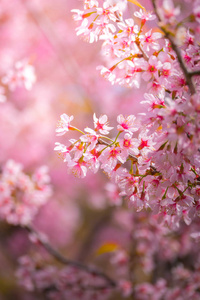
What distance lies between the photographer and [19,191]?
2029mm

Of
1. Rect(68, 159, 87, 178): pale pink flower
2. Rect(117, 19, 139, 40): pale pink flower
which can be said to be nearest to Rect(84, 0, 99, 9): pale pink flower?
Rect(117, 19, 139, 40): pale pink flower

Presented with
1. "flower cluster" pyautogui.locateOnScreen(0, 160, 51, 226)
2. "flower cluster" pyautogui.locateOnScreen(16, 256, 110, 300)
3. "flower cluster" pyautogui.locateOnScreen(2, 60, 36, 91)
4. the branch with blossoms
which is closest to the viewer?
the branch with blossoms

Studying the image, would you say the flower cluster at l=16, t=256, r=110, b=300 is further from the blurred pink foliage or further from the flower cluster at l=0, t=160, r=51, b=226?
the flower cluster at l=0, t=160, r=51, b=226

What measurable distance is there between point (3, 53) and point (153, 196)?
392cm

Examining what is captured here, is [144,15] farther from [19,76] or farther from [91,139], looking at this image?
[19,76]

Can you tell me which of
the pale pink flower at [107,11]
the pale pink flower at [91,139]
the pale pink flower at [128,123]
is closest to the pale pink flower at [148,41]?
the pale pink flower at [107,11]

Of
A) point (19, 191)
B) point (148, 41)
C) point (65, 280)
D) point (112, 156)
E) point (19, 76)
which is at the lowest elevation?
point (112, 156)

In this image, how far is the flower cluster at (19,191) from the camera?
6.34 ft

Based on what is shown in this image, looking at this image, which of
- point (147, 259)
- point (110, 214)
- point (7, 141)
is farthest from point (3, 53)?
point (147, 259)

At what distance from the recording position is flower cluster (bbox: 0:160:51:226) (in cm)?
193

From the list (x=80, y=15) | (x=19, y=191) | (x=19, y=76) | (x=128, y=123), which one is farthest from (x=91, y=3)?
(x=19, y=191)

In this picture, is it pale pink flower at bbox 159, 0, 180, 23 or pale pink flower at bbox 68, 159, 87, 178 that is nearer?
pale pink flower at bbox 159, 0, 180, 23

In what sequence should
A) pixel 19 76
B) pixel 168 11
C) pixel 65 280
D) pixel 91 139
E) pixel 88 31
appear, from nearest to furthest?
pixel 168 11
pixel 91 139
pixel 88 31
pixel 19 76
pixel 65 280

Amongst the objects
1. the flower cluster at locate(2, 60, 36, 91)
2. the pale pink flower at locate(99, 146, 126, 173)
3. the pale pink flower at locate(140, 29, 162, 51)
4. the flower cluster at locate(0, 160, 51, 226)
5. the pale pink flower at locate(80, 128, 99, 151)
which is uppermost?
the flower cluster at locate(2, 60, 36, 91)
